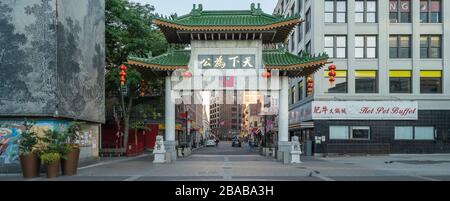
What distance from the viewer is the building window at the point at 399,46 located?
4128cm

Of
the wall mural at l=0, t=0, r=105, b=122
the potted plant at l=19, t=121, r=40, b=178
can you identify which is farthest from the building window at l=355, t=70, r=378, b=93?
the potted plant at l=19, t=121, r=40, b=178

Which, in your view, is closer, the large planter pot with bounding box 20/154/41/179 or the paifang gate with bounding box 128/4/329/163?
the large planter pot with bounding box 20/154/41/179

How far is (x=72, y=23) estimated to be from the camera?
2530cm

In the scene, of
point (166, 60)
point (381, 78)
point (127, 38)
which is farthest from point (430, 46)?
point (127, 38)

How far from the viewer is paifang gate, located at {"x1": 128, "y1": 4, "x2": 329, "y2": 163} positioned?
29.9 meters

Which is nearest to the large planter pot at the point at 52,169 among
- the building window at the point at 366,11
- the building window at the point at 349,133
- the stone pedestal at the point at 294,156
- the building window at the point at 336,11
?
the stone pedestal at the point at 294,156

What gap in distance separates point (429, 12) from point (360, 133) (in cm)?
1256

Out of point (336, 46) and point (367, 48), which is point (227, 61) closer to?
point (336, 46)

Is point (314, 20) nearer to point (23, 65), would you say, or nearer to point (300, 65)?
point (300, 65)

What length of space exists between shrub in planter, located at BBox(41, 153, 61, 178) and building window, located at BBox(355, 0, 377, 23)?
30795 millimetres

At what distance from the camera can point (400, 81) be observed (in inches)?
1614

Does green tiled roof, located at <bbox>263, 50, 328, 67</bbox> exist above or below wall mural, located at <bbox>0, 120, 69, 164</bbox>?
above

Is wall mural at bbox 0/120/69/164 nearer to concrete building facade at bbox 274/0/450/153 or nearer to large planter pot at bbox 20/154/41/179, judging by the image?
large planter pot at bbox 20/154/41/179
